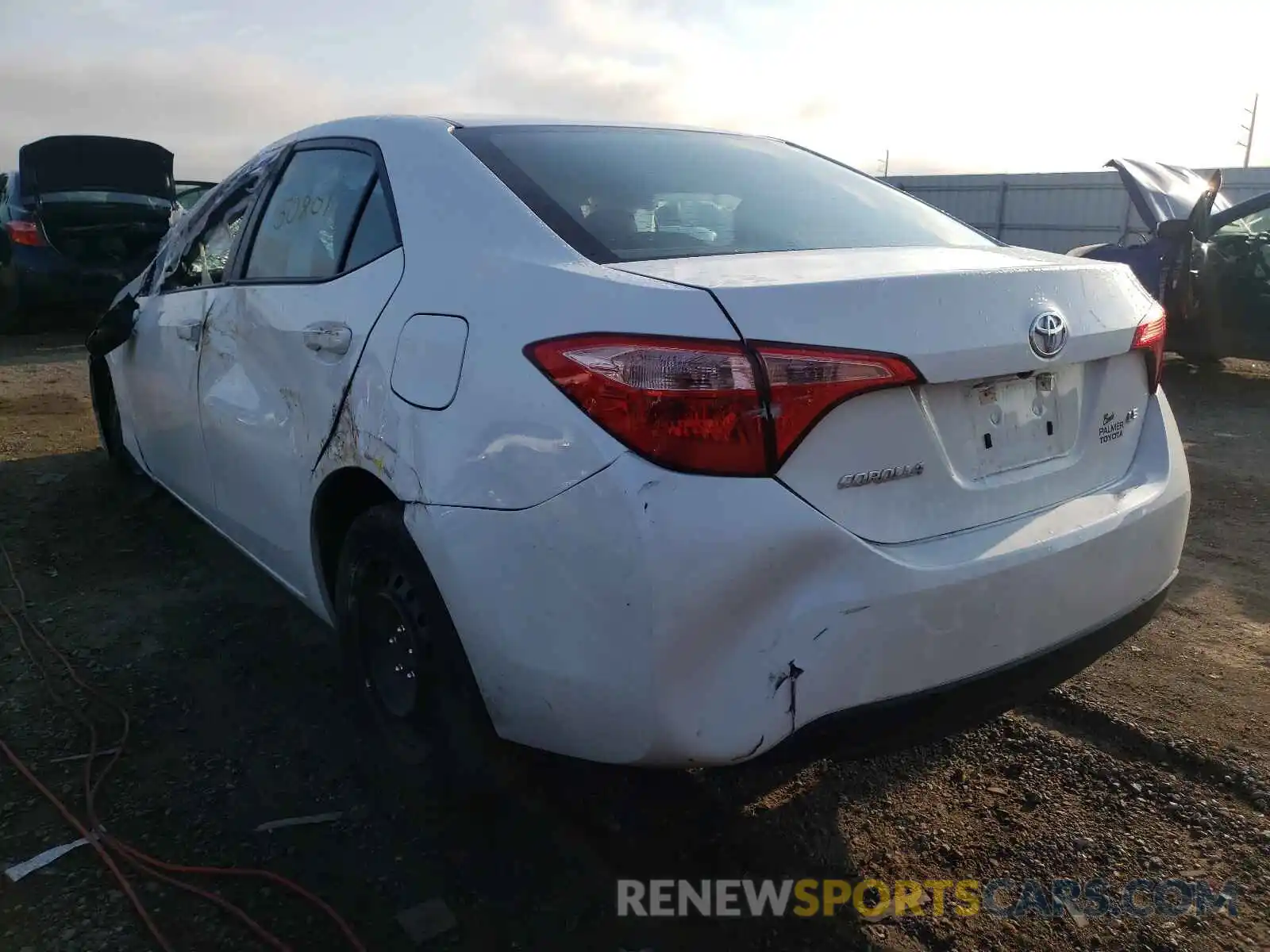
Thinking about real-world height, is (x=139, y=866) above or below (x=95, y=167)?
below

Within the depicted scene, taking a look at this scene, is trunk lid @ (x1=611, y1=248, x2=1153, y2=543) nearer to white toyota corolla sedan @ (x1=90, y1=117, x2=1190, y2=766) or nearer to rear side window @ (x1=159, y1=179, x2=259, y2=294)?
white toyota corolla sedan @ (x1=90, y1=117, x2=1190, y2=766)

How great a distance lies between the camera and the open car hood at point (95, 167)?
9.62m

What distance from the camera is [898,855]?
2297 millimetres

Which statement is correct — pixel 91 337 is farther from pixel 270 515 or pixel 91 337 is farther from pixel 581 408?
pixel 581 408

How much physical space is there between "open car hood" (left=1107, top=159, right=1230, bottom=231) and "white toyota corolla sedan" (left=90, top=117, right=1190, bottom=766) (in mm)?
6067

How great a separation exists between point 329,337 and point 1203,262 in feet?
24.4

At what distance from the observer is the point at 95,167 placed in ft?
32.7

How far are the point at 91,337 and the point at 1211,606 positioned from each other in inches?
Answer: 175

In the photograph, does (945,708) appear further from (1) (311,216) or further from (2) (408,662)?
(1) (311,216)

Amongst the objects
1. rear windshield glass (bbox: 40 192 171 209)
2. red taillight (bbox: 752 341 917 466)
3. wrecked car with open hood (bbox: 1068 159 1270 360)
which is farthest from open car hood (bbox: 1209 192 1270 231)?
rear windshield glass (bbox: 40 192 171 209)

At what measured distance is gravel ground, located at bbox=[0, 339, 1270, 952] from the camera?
208cm

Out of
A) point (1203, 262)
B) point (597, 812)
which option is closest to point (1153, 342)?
point (597, 812)

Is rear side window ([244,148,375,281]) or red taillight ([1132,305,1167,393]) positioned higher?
rear side window ([244,148,375,281])

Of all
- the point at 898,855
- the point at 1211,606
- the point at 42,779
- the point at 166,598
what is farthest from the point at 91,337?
the point at 1211,606
